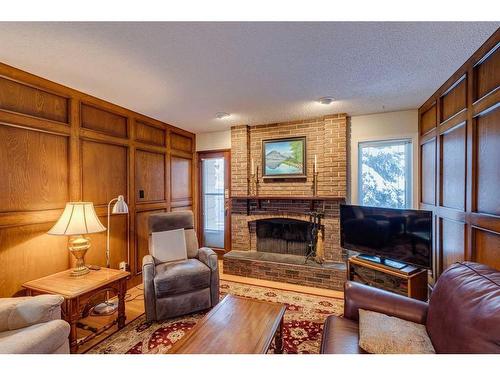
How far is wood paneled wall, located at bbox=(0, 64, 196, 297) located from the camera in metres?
2.04

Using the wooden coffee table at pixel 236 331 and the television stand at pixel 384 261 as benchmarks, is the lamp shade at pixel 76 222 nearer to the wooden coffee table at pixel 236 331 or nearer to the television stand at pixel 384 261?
the wooden coffee table at pixel 236 331

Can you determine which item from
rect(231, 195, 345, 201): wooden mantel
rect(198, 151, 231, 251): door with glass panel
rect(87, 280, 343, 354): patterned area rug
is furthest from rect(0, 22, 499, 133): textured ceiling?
rect(87, 280, 343, 354): patterned area rug

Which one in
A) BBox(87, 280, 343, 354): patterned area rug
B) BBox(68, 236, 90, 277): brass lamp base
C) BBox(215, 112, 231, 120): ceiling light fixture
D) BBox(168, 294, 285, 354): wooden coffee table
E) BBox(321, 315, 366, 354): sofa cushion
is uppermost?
BBox(215, 112, 231, 120): ceiling light fixture

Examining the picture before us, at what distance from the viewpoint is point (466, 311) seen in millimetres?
1088

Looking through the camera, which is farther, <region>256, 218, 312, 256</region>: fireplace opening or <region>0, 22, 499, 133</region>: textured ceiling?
<region>256, 218, 312, 256</region>: fireplace opening

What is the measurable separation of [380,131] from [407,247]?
5.61 feet

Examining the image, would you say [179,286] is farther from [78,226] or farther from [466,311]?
[466,311]

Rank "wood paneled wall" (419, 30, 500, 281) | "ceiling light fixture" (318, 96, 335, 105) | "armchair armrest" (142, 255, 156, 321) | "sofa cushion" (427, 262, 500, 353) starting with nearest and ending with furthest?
1. "sofa cushion" (427, 262, 500, 353)
2. "wood paneled wall" (419, 30, 500, 281)
3. "armchair armrest" (142, 255, 156, 321)
4. "ceiling light fixture" (318, 96, 335, 105)

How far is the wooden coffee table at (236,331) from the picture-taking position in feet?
4.46

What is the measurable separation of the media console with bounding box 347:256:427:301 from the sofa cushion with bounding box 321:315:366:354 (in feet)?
4.09

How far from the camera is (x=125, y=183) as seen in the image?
124 inches

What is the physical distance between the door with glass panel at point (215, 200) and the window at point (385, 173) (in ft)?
7.47

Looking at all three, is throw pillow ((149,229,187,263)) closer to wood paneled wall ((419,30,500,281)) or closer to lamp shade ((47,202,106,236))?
lamp shade ((47,202,106,236))
